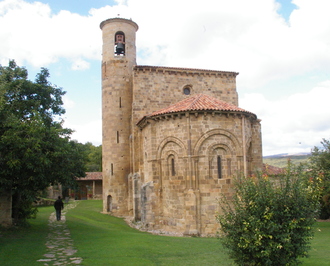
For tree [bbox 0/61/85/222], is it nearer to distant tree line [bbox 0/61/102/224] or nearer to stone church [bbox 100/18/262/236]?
distant tree line [bbox 0/61/102/224]

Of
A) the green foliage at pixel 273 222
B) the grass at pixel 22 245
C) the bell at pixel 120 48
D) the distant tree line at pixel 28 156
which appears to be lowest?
the grass at pixel 22 245

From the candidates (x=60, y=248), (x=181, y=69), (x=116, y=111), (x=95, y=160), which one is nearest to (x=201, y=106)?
(x=181, y=69)

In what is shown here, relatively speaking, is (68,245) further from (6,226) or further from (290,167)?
(290,167)

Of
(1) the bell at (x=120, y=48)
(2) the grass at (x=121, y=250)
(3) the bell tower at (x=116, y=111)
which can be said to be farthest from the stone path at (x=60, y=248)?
(1) the bell at (x=120, y=48)

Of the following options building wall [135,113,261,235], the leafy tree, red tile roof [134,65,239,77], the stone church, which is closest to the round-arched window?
the stone church

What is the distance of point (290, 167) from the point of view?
751cm

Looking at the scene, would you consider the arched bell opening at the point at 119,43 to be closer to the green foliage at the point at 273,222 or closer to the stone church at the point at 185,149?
the stone church at the point at 185,149

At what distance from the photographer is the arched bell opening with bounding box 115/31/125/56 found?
23.9m

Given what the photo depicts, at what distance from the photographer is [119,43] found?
23.9 meters

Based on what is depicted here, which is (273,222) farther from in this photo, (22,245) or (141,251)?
(22,245)

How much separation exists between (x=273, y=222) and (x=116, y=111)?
58.8 feet

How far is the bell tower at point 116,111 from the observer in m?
23.1

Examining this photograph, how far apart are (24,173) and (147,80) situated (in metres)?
11.8

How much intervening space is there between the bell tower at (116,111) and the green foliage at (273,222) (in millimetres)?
16386
